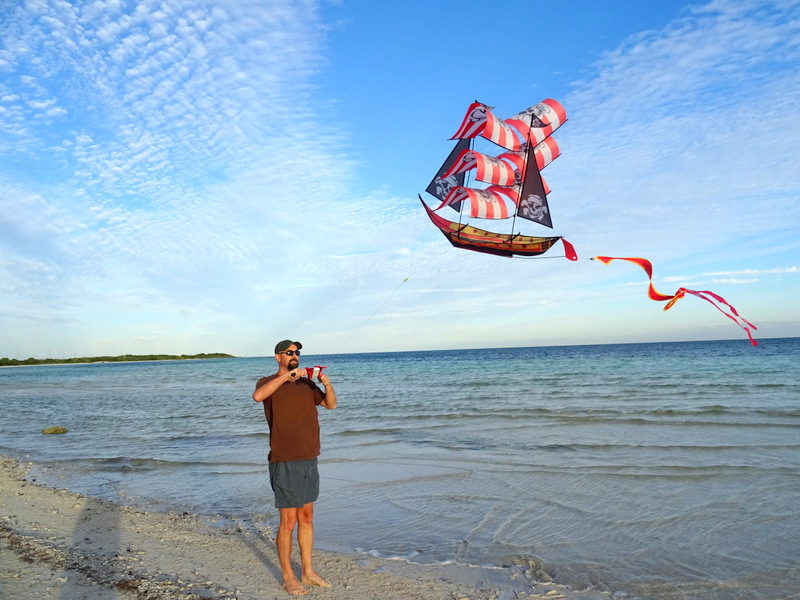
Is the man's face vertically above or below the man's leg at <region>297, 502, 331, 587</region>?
above

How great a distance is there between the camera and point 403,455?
36.0 ft

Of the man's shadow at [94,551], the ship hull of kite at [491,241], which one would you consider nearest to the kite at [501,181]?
the ship hull of kite at [491,241]

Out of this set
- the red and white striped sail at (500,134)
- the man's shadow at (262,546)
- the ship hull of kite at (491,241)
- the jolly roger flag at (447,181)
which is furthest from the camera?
the jolly roger flag at (447,181)

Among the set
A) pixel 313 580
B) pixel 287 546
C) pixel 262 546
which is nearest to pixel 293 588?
pixel 313 580

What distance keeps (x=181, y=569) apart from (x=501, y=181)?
6158mm

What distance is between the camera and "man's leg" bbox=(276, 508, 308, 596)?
14.6 feet

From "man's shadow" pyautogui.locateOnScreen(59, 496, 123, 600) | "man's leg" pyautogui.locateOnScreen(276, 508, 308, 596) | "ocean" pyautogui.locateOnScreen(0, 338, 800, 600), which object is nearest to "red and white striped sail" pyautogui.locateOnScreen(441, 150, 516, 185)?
"ocean" pyautogui.locateOnScreen(0, 338, 800, 600)

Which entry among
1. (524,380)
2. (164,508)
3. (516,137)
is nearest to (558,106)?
(516,137)

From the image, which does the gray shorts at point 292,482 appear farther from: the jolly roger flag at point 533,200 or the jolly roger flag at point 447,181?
the jolly roger flag at point 447,181

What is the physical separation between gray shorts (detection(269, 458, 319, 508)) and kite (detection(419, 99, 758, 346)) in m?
4.38

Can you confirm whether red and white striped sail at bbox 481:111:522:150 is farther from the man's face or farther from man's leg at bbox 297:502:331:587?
man's leg at bbox 297:502:331:587

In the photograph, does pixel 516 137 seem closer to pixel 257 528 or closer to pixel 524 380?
pixel 257 528

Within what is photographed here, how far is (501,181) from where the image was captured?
26.6 feet

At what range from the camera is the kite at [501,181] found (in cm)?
762
